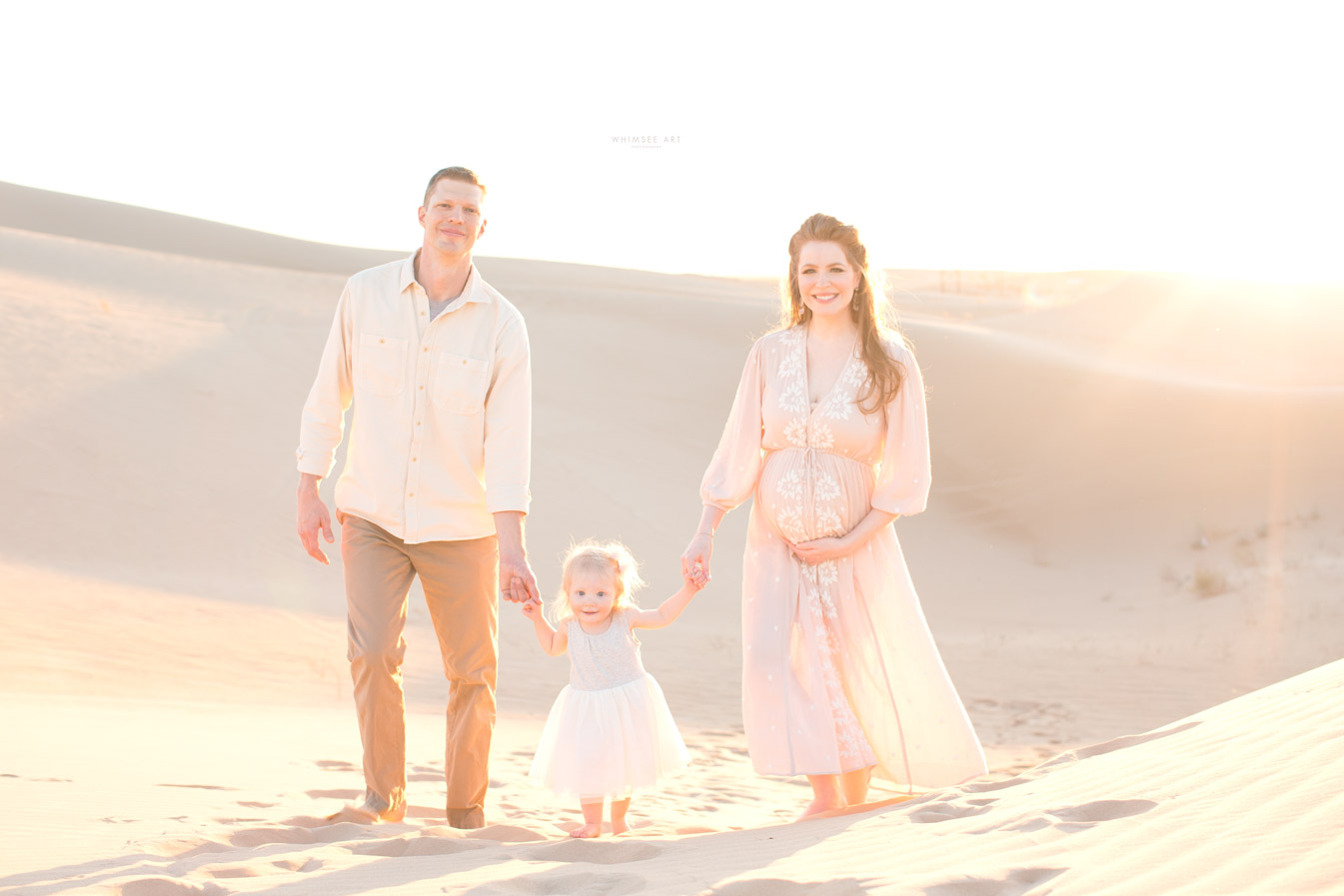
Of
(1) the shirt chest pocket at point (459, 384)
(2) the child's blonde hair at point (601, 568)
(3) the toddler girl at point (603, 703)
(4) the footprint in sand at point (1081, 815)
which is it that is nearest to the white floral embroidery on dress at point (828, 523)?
(3) the toddler girl at point (603, 703)

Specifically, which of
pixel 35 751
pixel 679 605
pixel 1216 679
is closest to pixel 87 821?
pixel 35 751

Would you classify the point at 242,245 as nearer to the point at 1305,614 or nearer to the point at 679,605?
the point at 1305,614

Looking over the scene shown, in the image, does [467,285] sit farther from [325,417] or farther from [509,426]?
[325,417]

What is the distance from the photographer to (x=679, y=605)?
4.40m

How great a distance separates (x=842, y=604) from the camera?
14.7ft

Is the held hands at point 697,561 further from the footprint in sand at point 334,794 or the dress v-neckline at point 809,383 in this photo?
the footprint in sand at point 334,794

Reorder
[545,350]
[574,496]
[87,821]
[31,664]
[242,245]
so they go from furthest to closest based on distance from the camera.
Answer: [242,245] < [545,350] < [574,496] < [31,664] < [87,821]

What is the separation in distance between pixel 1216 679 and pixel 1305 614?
267 centimetres

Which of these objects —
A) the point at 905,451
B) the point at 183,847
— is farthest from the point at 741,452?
the point at 183,847

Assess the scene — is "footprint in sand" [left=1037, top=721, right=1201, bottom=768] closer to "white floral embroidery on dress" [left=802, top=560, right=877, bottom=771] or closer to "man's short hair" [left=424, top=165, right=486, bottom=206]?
"white floral embroidery on dress" [left=802, top=560, right=877, bottom=771]

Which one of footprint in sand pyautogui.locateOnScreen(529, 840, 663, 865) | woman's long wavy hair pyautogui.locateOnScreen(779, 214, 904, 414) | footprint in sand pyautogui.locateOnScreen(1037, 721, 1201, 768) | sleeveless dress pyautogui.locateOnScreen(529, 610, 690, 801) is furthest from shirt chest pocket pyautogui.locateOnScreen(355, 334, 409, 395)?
footprint in sand pyautogui.locateOnScreen(1037, 721, 1201, 768)

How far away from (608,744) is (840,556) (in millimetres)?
1099

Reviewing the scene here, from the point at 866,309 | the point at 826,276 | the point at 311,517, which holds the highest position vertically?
the point at 826,276

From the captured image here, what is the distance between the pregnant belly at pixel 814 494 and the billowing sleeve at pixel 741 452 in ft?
0.34
